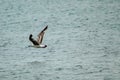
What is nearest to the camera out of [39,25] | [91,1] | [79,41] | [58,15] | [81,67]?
[81,67]

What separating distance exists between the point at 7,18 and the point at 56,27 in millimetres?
12790

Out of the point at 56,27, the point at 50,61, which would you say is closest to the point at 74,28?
the point at 56,27

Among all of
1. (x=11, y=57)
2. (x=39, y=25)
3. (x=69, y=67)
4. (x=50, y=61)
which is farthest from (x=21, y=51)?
(x=39, y=25)

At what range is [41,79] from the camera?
29.4 meters

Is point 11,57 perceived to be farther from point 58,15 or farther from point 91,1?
point 91,1

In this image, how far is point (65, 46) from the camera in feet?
132

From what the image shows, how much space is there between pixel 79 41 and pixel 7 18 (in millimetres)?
23320

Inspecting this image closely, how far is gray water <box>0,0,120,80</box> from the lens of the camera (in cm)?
3078

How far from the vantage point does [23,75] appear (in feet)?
100

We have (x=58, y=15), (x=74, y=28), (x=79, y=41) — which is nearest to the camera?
(x=79, y=41)

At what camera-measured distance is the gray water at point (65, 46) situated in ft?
101

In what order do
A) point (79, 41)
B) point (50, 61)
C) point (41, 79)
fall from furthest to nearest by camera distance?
1. point (79, 41)
2. point (50, 61)
3. point (41, 79)

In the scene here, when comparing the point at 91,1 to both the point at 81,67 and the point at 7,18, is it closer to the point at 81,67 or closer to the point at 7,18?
the point at 7,18

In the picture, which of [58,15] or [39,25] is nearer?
[39,25]
